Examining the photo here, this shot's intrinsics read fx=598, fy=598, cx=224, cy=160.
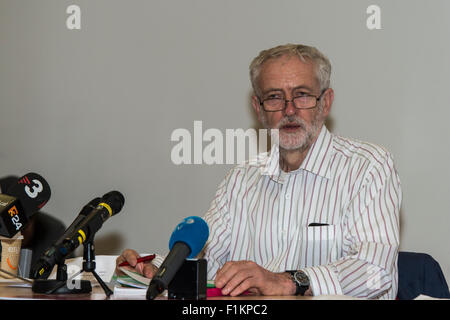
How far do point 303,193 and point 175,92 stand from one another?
57.0 inches

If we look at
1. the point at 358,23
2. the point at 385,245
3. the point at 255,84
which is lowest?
the point at 385,245

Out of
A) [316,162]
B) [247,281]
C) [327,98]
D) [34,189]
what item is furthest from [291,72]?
[34,189]

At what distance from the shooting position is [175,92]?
3672mm

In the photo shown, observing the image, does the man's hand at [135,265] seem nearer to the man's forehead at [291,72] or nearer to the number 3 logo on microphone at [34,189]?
the number 3 logo on microphone at [34,189]

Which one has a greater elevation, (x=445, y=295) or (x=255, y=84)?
(x=255, y=84)

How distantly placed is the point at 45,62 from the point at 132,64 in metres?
0.66

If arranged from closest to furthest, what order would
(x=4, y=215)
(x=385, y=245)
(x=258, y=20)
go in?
1. (x=4, y=215)
2. (x=385, y=245)
3. (x=258, y=20)

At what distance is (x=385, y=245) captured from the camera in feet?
6.84

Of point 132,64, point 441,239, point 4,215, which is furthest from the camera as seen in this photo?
point 132,64

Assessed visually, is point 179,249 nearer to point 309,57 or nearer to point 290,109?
point 290,109

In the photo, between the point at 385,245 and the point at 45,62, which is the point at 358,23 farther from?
the point at 45,62

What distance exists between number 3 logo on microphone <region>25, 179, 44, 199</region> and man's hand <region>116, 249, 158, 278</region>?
1.16ft
